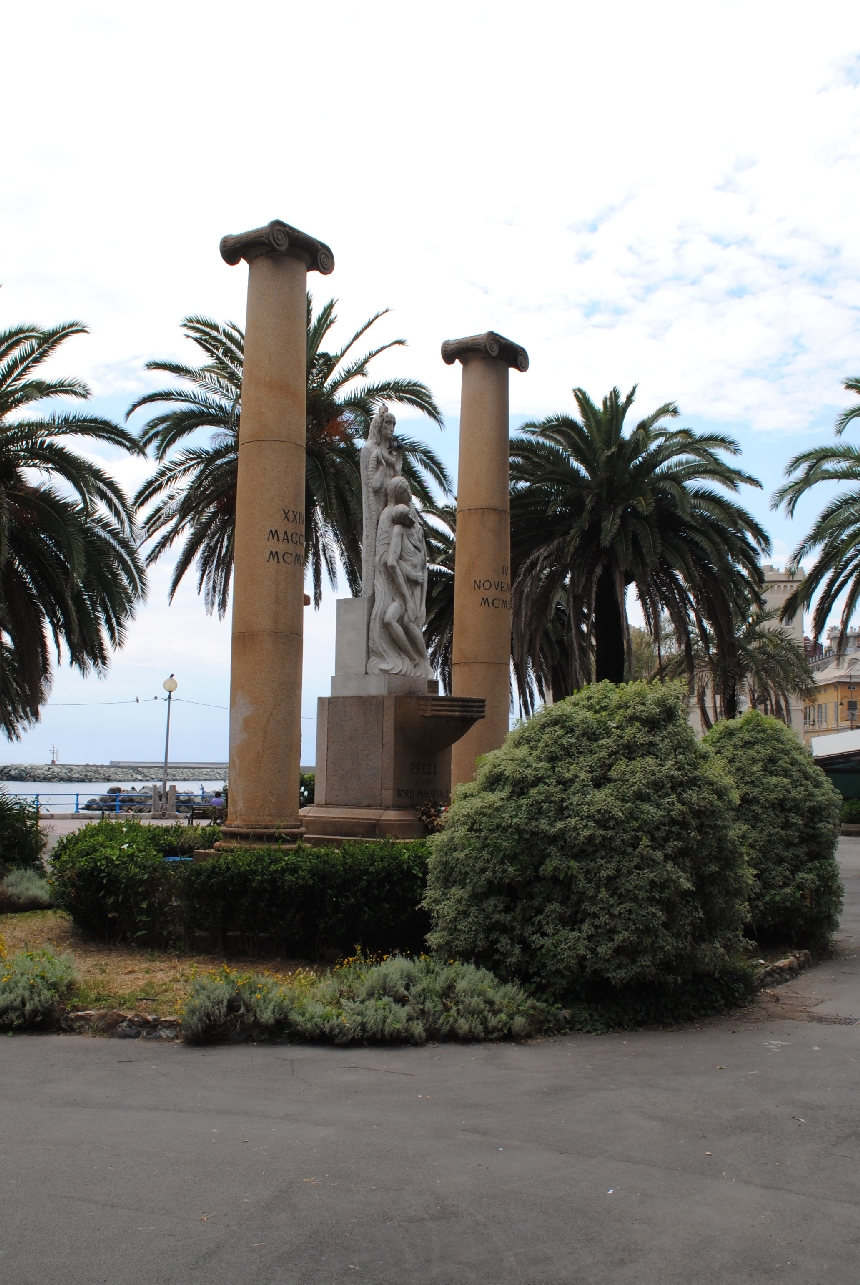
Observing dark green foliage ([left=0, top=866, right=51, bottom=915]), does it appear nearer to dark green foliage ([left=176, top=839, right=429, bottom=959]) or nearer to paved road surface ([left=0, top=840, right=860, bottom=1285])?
dark green foliage ([left=176, top=839, right=429, bottom=959])

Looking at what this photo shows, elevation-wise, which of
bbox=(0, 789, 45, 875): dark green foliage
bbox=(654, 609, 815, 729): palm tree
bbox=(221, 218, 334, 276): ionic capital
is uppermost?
bbox=(221, 218, 334, 276): ionic capital

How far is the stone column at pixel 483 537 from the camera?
15.9 meters

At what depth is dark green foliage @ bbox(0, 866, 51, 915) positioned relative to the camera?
1263cm

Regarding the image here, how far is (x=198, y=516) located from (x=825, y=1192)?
18.2 metres

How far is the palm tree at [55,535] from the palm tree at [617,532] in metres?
7.71

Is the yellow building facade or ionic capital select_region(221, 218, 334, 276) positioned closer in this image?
ionic capital select_region(221, 218, 334, 276)

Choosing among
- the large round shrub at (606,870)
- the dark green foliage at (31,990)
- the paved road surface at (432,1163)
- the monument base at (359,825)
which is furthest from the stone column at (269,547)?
the paved road surface at (432,1163)

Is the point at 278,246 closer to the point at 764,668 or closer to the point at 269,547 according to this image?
the point at 269,547

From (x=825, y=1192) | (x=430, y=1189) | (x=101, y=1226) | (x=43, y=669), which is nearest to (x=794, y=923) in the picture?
(x=825, y=1192)

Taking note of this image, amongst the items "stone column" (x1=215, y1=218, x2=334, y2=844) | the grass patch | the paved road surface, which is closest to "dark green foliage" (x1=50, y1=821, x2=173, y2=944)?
the grass patch

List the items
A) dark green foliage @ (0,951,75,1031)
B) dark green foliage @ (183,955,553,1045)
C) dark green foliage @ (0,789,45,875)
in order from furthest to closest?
1. dark green foliage @ (0,789,45,875)
2. dark green foliage @ (0,951,75,1031)
3. dark green foliage @ (183,955,553,1045)

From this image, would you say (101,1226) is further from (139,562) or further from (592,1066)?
(139,562)

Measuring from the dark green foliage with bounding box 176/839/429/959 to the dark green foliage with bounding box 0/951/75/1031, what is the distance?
63.1 inches

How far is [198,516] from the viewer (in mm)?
21188
